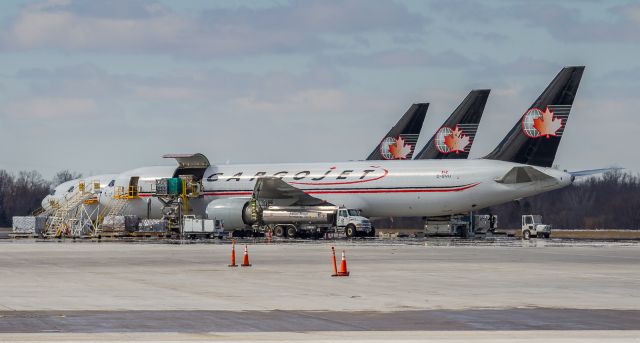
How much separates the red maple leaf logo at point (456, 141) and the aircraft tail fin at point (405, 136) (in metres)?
5.57

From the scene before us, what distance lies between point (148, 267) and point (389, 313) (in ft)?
58.9

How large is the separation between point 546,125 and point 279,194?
710 inches

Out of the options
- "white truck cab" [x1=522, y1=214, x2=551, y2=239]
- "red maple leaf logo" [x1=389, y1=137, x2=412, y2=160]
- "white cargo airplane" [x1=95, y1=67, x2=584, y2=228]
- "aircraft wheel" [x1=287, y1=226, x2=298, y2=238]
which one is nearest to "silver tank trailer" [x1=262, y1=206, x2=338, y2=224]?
"aircraft wheel" [x1=287, y1=226, x2=298, y2=238]

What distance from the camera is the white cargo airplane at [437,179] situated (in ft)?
235

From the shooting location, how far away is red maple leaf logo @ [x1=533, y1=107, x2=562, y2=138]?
7262 centimetres

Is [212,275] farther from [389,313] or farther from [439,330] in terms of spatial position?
[439,330]

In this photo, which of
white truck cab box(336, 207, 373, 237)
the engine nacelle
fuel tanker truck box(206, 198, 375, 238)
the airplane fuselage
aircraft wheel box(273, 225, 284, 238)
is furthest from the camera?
the engine nacelle

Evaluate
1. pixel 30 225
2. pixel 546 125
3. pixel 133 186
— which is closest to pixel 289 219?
pixel 133 186

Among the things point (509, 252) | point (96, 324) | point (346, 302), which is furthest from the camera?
point (509, 252)

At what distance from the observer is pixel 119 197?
277ft

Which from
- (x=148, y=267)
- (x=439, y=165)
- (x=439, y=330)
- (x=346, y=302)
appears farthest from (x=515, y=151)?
(x=439, y=330)

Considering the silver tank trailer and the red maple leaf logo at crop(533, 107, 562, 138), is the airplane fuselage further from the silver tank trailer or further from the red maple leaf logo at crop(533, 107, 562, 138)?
the red maple leaf logo at crop(533, 107, 562, 138)

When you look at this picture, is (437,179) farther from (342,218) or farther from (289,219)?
(289,219)

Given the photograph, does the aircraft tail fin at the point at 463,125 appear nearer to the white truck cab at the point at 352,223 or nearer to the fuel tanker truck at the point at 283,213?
the fuel tanker truck at the point at 283,213
